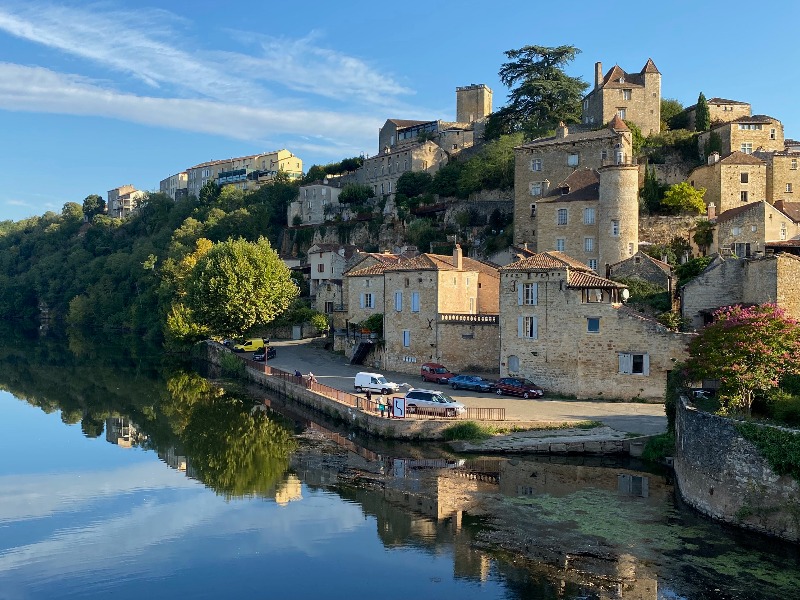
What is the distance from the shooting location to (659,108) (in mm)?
64125

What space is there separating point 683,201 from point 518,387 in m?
23.1

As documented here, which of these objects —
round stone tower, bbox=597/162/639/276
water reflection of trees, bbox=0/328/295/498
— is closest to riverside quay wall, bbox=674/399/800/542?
water reflection of trees, bbox=0/328/295/498

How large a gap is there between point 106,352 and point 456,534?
188 feet

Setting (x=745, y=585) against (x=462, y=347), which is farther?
(x=462, y=347)

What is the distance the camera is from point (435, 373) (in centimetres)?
4016

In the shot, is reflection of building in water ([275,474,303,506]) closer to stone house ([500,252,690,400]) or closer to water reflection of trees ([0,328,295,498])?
water reflection of trees ([0,328,295,498])

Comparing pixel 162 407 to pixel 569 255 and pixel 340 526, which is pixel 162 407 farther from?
pixel 569 255

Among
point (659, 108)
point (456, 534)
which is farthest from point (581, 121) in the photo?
point (456, 534)

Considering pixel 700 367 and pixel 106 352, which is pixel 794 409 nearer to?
pixel 700 367

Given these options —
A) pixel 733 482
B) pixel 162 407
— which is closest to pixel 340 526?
pixel 733 482

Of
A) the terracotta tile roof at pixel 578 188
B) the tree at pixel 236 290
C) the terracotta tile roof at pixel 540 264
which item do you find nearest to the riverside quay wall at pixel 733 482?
the terracotta tile roof at pixel 540 264

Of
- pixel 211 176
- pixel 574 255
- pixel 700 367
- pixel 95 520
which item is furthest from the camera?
pixel 211 176

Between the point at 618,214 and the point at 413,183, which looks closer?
the point at 618,214

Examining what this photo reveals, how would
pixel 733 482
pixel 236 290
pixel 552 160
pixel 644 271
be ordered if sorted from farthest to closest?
pixel 552 160 < pixel 236 290 < pixel 644 271 < pixel 733 482
